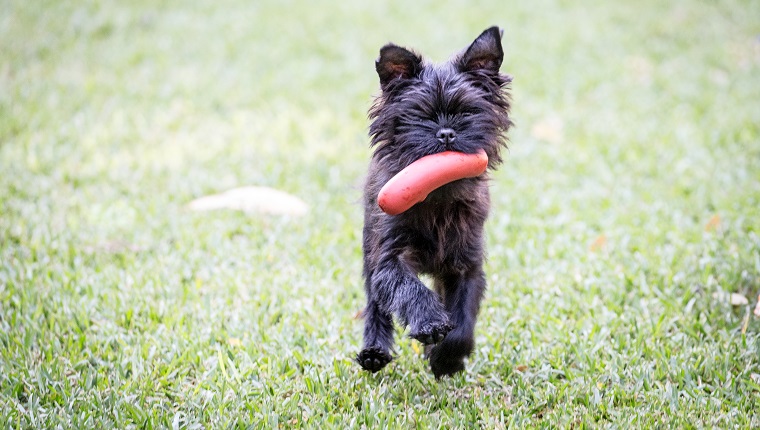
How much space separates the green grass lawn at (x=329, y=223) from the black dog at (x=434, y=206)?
0.51 m

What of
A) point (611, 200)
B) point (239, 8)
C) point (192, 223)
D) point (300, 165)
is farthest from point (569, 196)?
point (239, 8)

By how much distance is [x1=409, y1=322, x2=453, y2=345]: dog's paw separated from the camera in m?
3.73

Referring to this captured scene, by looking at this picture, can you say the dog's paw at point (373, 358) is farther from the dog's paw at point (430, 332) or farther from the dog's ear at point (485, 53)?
the dog's ear at point (485, 53)

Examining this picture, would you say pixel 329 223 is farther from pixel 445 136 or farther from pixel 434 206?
pixel 445 136

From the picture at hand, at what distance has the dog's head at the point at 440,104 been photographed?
387 centimetres

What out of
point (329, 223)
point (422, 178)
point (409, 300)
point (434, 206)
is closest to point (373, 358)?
point (409, 300)

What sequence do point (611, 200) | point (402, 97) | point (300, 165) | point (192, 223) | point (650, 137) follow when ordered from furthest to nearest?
point (650, 137) → point (300, 165) → point (611, 200) → point (192, 223) → point (402, 97)

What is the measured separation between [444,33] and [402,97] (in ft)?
30.6

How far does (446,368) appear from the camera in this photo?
166 inches

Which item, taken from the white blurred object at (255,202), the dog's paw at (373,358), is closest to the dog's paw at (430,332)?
Answer: the dog's paw at (373,358)

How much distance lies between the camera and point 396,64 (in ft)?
13.1

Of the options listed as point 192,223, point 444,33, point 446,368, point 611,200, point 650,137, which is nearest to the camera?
point 446,368

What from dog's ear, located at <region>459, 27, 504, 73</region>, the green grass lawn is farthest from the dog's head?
the green grass lawn

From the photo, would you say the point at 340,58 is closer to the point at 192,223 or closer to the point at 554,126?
the point at 554,126
